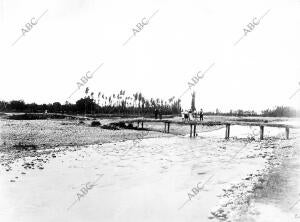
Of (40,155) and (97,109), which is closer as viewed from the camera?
(40,155)

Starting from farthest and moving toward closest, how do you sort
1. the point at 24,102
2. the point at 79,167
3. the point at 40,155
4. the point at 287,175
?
the point at 24,102, the point at 40,155, the point at 79,167, the point at 287,175

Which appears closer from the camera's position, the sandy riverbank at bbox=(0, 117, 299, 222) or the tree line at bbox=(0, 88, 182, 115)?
the sandy riverbank at bbox=(0, 117, 299, 222)

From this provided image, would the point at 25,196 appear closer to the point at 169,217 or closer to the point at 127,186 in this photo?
the point at 127,186

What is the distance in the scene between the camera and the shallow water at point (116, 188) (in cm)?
1038

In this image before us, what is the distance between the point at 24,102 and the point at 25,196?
112496 millimetres

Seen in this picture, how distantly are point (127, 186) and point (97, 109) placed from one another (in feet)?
356

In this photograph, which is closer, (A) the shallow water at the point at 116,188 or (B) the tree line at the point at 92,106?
(A) the shallow water at the point at 116,188

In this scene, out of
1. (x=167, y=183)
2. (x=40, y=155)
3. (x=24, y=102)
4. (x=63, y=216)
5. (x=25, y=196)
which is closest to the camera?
(x=63, y=216)

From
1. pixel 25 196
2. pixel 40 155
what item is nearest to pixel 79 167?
pixel 40 155

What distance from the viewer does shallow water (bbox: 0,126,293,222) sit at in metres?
10.4

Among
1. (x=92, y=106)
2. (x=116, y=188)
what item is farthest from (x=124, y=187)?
(x=92, y=106)

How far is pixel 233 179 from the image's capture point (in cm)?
1520

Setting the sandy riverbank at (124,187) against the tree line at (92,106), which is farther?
the tree line at (92,106)

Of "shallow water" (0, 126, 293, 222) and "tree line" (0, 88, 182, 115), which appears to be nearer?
"shallow water" (0, 126, 293, 222)
